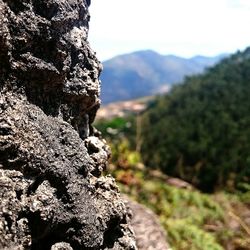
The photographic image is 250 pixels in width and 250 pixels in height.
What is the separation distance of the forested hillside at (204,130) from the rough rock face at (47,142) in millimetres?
27502

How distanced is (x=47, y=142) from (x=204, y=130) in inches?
1722

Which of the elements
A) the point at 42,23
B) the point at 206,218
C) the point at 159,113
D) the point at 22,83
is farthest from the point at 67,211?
the point at 159,113

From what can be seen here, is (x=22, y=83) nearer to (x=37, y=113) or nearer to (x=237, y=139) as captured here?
(x=37, y=113)

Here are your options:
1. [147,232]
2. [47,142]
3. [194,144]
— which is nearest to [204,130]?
[194,144]

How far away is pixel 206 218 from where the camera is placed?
11953 mm

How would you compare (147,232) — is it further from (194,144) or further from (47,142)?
(194,144)

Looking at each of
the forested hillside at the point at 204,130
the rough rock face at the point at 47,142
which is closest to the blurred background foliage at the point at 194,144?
the forested hillside at the point at 204,130

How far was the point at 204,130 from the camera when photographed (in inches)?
1807

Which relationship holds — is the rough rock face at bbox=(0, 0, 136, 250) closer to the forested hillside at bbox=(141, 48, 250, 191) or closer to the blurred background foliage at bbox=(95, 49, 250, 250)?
the blurred background foliage at bbox=(95, 49, 250, 250)

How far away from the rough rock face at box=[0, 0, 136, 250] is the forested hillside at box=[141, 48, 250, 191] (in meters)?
27.5

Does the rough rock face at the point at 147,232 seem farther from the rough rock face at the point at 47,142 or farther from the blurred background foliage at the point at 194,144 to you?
the blurred background foliage at the point at 194,144

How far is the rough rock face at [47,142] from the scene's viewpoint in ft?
8.51

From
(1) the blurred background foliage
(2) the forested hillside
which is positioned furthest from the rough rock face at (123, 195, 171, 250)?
(2) the forested hillside

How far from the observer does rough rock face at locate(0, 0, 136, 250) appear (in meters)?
2.59
